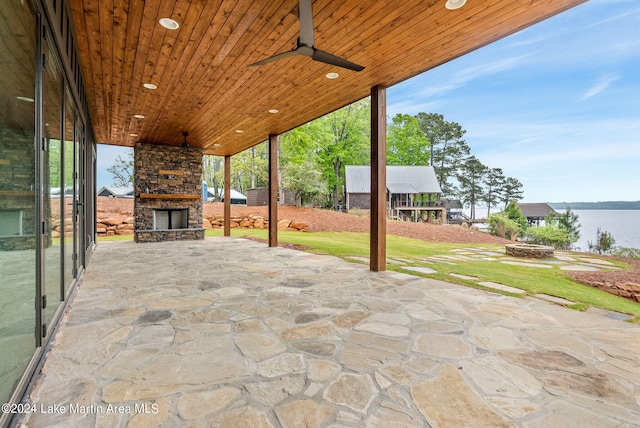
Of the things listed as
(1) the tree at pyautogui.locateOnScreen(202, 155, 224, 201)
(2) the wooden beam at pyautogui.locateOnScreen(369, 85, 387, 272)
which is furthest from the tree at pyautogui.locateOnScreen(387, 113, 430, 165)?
(2) the wooden beam at pyautogui.locateOnScreen(369, 85, 387, 272)

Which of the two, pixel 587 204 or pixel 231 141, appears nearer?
pixel 231 141

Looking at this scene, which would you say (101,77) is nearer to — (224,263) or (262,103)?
(262,103)

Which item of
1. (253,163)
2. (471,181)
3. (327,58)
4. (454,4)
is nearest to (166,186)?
(327,58)

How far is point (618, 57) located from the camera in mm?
24781

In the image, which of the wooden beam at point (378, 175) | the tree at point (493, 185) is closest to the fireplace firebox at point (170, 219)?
the wooden beam at point (378, 175)

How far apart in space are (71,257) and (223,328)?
7.52ft

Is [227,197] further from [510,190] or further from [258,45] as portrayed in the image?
[510,190]

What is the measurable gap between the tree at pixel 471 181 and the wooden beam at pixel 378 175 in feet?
90.7

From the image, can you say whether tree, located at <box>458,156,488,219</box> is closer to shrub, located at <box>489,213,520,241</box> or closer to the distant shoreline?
the distant shoreline

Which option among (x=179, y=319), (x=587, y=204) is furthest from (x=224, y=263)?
(x=587, y=204)

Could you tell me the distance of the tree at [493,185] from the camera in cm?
3027

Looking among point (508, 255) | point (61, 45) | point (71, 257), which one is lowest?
point (508, 255)

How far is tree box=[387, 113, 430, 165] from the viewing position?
24.1 m

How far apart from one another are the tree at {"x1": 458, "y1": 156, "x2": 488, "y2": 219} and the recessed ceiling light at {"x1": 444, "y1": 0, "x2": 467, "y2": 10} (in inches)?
1148
